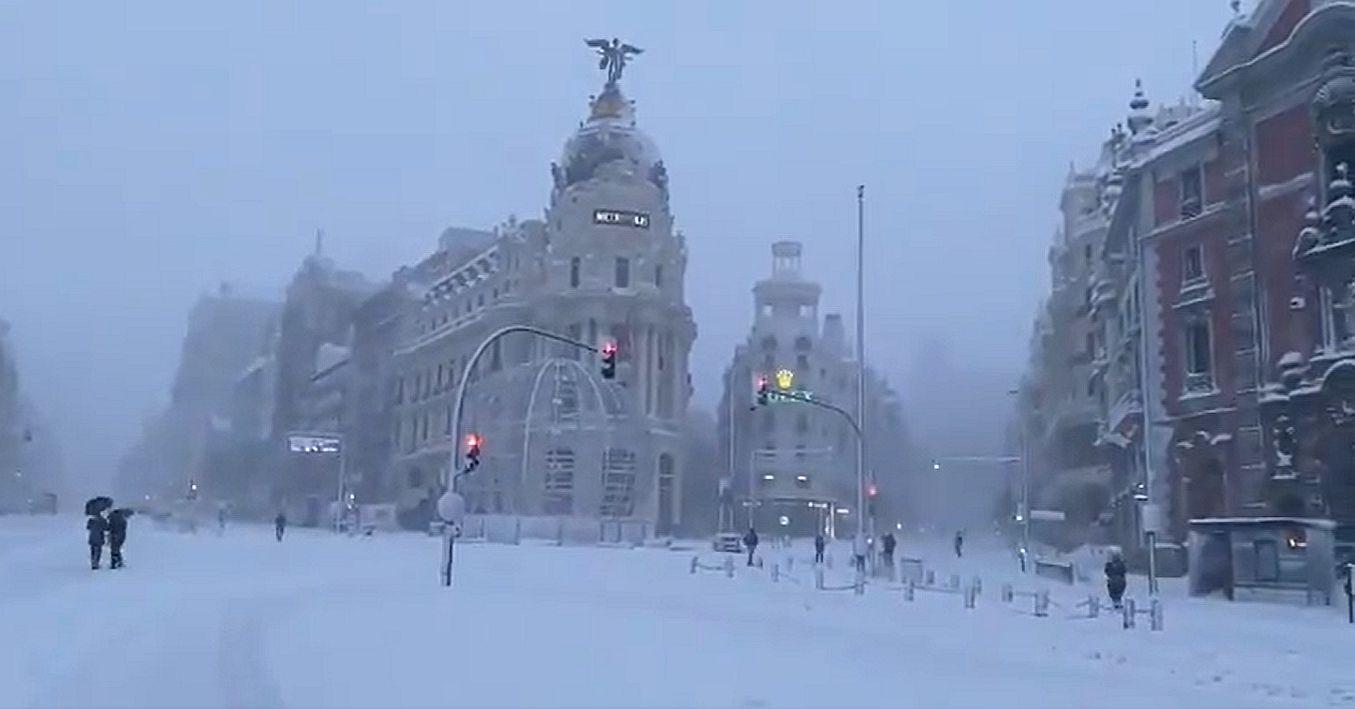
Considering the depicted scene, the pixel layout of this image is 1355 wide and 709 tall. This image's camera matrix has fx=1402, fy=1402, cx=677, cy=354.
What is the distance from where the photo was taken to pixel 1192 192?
49.9 metres

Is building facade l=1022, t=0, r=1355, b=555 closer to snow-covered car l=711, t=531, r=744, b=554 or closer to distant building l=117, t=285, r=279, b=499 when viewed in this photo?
snow-covered car l=711, t=531, r=744, b=554

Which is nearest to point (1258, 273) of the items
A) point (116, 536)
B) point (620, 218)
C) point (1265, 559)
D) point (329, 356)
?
point (1265, 559)

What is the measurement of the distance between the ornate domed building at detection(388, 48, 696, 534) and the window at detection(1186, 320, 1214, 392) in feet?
124

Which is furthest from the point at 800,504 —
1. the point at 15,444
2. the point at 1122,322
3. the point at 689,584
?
the point at 689,584

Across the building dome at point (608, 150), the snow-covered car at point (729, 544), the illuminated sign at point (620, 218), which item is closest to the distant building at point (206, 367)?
the building dome at point (608, 150)

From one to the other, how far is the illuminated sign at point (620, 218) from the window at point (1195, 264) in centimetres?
5407

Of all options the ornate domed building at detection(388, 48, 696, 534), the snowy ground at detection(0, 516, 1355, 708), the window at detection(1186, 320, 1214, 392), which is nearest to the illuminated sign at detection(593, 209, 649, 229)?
the ornate domed building at detection(388, 48, 696, 534)

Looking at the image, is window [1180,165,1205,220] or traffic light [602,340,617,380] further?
window [1180,165,1205,220]

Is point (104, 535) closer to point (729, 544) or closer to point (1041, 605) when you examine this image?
point (1041, 605)

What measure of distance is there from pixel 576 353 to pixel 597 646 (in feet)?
248

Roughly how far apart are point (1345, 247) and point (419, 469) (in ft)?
276

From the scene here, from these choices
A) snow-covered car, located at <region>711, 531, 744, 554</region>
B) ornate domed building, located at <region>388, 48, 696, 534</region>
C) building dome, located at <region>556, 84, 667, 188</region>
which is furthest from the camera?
building dome, located at <region>556, 84, 667, 188</region>

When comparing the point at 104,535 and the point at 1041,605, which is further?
the point at 104,535

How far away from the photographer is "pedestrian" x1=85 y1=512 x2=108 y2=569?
37688 mm
